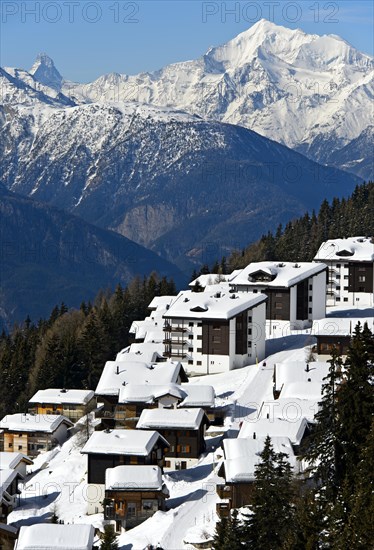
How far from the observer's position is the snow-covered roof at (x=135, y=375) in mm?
77938

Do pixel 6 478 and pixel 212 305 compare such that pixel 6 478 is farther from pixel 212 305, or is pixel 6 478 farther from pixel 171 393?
pixel 212 305

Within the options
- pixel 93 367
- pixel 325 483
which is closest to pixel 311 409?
pixel 325 483

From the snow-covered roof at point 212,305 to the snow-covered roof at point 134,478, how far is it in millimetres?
29939

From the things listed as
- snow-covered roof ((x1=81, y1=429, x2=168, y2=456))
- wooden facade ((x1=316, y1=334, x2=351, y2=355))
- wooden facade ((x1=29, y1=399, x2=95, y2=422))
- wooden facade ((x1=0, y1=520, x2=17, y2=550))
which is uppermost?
wooden facade ((x1=316, y1=334, x2=351, y2=355))

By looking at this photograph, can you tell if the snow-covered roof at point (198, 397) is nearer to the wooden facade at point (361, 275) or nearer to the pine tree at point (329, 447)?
the pine tree at point (329, 447)

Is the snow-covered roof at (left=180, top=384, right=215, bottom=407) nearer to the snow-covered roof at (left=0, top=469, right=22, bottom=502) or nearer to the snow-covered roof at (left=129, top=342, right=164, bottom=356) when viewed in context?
the snow-covered roof at (left=0, top=469, right=22, bottom=502)

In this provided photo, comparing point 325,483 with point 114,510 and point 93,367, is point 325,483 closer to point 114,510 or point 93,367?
point 114,510

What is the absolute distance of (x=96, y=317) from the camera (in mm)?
112500

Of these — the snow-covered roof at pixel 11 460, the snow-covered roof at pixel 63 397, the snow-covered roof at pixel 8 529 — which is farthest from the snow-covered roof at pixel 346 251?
the snow-covered roof at pixel 8 529

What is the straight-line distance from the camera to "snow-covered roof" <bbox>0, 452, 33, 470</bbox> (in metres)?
70.4

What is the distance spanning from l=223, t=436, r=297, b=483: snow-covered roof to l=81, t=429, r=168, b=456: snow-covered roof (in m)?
6.15

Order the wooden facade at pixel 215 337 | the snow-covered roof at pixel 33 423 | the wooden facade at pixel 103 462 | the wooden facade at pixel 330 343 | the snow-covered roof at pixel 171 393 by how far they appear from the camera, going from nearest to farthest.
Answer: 1. the wooden facade at pixel 103 462
2. the snow-covered roof at pixel 171 393
3. the snow-covered roof at pixel 33 423
4. the wooden facade at pixel 330 343
5. the wooden facade at pixel 215 337

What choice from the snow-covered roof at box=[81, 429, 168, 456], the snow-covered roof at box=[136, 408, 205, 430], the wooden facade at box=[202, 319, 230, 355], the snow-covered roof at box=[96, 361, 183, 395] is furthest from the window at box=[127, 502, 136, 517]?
the wooden facade at box=[202, 319, 230, 355]

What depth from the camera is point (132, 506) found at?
5950 centimetres
